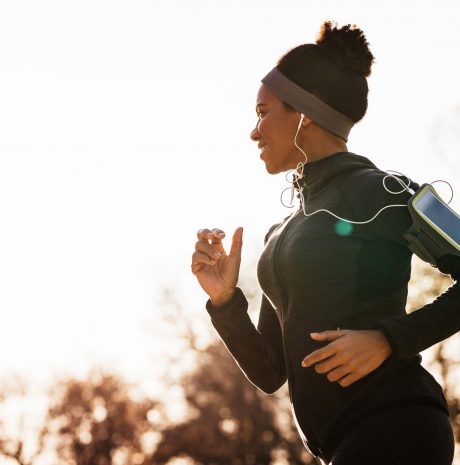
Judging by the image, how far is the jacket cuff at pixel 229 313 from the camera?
3.63m

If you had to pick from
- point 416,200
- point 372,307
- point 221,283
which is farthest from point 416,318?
point 221,283

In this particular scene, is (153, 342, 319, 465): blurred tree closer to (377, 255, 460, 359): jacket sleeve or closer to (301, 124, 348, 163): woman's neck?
(301, 124, 348, 163): woman's neck

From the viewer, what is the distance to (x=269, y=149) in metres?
3.65

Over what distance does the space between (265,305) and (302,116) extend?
0.88 metres

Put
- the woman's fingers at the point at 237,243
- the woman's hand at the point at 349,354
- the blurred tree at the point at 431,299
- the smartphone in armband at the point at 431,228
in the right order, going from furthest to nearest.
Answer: the blurred tree at the point at 431,299 < the woman's fingers at the point at 237,243 < the smartphone in armband at the point at 431,228 < the woman's hand at the point at 349,354

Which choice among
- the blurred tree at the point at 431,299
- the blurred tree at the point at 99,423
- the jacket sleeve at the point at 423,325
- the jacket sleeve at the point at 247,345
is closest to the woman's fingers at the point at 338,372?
the jacket sleeve at the point at 423,325

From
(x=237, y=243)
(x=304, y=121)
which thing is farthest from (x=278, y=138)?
(x=237, y=243)

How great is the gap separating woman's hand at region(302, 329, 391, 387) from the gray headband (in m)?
1.14

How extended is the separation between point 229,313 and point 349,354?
993 millimetres

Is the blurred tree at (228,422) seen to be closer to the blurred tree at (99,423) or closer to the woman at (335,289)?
the blurred tree at (99,423)

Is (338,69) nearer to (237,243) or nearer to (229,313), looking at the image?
(237,243)

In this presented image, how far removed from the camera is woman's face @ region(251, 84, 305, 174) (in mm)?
3637

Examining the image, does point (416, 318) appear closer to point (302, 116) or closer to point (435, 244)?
point (435, 244)

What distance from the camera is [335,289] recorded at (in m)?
3.02
